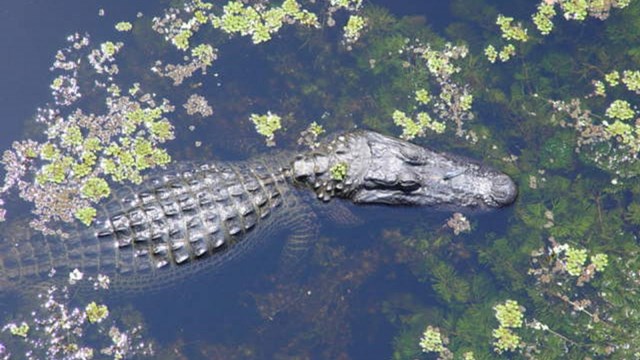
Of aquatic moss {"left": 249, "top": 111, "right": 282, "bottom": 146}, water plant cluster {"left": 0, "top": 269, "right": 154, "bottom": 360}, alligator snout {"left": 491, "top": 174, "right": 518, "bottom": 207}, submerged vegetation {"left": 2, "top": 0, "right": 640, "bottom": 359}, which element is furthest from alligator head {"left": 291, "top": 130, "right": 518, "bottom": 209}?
water plant cluster {"left": 0, "top": 269, "right": 154, "bottom": 360}

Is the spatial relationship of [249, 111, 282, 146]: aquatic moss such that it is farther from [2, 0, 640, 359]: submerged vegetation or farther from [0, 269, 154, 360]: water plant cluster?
[0, 269, 154, 360]: water plant cluster

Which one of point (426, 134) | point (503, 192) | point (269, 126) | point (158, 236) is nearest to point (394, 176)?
point (426, 134)

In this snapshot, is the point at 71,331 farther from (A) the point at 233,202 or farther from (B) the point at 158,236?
(A) the point at 233,202

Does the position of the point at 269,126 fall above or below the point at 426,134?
above

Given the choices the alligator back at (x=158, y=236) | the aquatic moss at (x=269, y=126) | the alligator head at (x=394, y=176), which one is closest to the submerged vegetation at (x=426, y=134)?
the aquatic moss at (x=269, y=126)

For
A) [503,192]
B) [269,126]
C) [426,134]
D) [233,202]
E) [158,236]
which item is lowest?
[503,192]

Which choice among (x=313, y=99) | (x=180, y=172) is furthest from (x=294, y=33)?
(x=180, y=172)

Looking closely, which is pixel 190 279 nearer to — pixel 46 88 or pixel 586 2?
pixel 46 88

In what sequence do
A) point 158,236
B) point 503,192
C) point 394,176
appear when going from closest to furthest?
point 158,236 < point 394,176 < point 503,192
